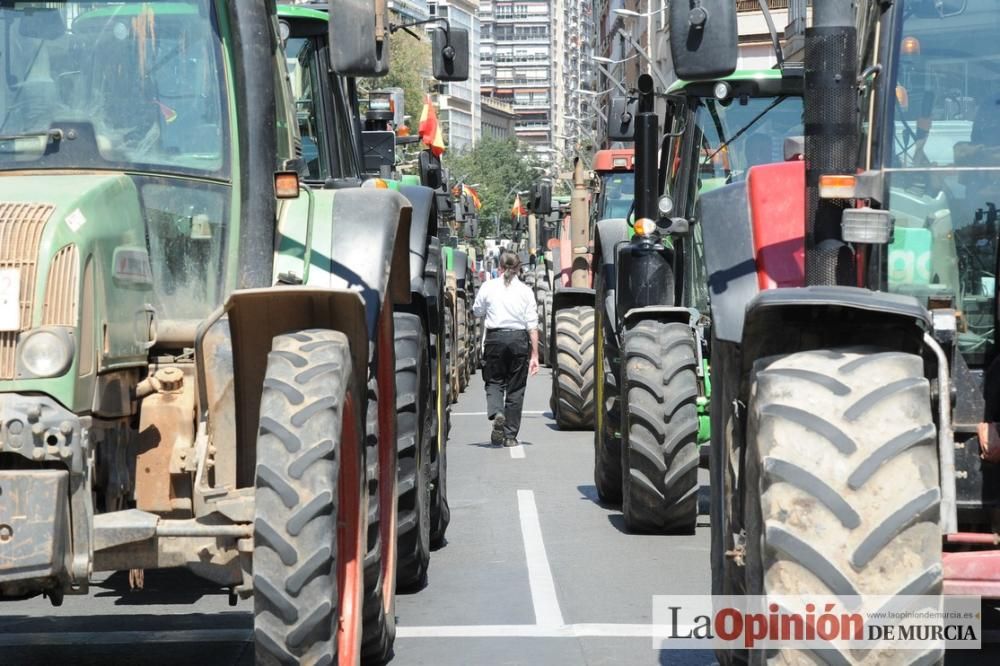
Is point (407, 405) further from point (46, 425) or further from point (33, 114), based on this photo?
point (46, 425)

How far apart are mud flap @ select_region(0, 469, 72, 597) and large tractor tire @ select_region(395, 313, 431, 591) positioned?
10.3ft

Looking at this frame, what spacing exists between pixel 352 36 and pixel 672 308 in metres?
4.83

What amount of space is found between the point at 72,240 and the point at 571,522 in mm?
6469

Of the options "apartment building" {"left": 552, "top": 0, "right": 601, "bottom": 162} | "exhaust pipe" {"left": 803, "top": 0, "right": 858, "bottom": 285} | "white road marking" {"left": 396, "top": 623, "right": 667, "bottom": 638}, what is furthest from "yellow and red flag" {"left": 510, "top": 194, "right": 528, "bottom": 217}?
"apartment building" {"left": 552, "top": 0, "right": 601, "bottom": 162}

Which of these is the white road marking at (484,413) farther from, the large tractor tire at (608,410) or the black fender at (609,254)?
the large tractor tire at (608,410)

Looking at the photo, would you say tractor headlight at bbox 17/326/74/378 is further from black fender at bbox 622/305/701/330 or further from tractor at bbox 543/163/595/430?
tractor at bbox 543/163/595/430

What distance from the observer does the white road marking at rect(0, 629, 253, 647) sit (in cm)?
749

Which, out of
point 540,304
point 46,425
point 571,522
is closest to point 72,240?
point 46,425

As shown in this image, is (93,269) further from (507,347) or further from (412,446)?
(507,347)

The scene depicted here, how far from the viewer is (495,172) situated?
11781cm

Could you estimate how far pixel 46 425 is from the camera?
5023 mm

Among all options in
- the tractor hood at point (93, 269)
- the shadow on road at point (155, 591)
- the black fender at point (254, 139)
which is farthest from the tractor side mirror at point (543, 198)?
the tractor hood at point (93, 269)

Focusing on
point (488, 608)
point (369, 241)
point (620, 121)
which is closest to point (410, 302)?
point (369, 241)

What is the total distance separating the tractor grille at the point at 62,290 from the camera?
5.21 meters
